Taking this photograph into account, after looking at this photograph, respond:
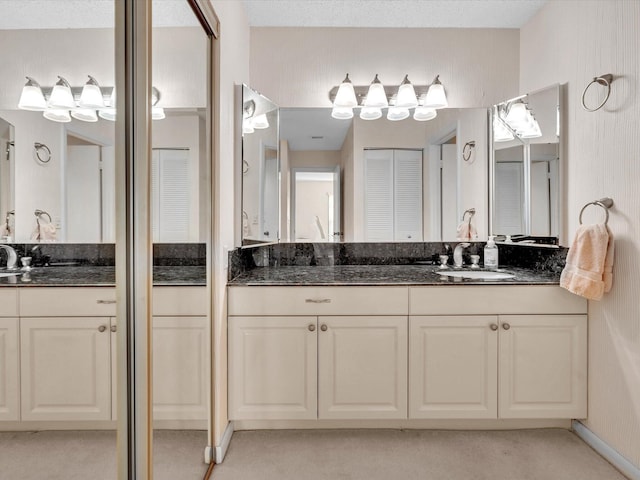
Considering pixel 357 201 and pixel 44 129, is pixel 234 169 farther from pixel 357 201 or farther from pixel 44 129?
pixel 44 129

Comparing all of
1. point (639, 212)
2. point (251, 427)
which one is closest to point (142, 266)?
point (251, 427)

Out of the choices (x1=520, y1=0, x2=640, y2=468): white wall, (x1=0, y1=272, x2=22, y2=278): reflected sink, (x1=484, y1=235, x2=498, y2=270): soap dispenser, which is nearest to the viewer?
(x1=0, y1=272, x2=22, y2=278): reflected sink

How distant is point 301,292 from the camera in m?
2.09

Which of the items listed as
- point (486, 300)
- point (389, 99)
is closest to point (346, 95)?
point (389, 99)

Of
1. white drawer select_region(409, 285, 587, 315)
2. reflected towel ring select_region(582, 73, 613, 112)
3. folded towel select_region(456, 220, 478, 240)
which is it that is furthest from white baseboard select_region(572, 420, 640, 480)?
reflected towel ring select_region(582, 73, 613, 112)

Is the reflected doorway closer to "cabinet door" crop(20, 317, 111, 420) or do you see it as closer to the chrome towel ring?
the chrome towel ring

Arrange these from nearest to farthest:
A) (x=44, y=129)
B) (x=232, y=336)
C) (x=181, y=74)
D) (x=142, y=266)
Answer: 1. (x=44, y=129)
2. (x=142, y=266)
3. (x=181, y=74)
4. (x=232, y=336)

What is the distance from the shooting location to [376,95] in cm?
262

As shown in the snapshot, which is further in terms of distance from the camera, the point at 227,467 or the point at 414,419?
the point at 414,419

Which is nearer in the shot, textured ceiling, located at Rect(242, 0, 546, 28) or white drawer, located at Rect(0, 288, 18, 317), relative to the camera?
white drawer, located at Rect(0, 288, 18, 317)

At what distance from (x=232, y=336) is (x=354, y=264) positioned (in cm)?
97

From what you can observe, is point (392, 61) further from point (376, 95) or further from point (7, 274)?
point (7, 274)

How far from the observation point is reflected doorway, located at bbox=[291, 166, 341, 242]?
2650 mm

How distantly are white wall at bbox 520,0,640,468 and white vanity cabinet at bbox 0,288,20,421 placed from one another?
2.16m
